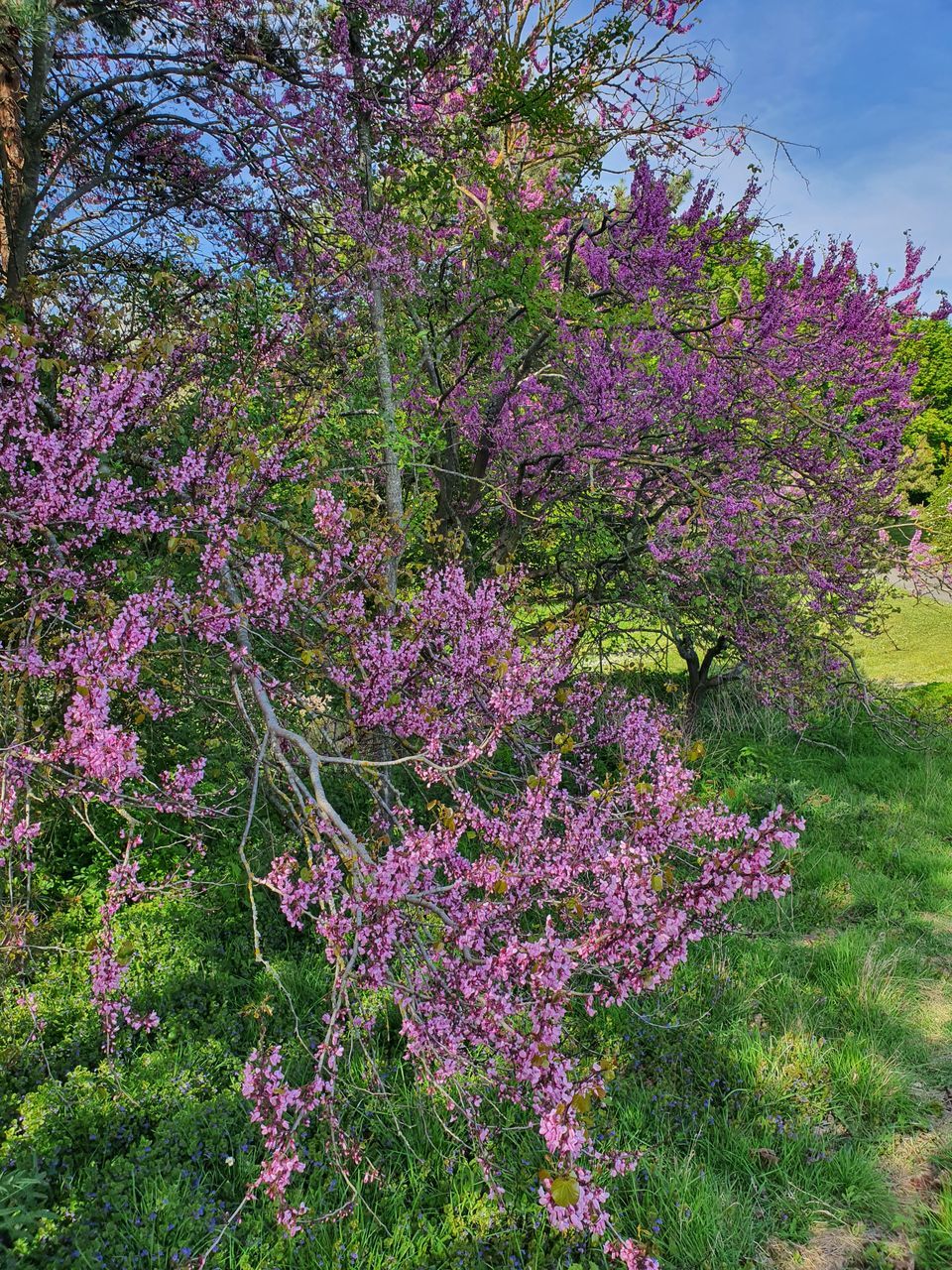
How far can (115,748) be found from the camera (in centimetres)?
248

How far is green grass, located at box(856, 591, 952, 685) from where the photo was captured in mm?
A: 11312

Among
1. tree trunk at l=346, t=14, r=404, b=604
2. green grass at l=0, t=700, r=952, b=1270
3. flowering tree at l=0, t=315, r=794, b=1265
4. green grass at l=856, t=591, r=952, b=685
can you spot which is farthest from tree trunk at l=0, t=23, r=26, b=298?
green grass at l=856, t=591, r=952, b=685

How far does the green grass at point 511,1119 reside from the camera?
2.53 m

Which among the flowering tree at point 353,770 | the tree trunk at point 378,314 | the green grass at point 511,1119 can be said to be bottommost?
the green grass at point 511,1119

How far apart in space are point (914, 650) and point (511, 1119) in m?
12.7

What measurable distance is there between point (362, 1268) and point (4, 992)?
89.3 inches

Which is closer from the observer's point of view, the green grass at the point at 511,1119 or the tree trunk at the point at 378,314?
the green grass at the point at 511,1119

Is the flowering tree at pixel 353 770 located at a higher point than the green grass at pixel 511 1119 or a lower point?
higher

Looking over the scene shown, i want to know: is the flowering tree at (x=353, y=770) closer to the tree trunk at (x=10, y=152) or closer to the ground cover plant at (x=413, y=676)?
the ground cover plant at (x=413, y=676)

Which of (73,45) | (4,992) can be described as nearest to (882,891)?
(4,992)

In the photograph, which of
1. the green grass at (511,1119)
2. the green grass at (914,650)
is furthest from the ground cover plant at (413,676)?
the green grass at (914,650)

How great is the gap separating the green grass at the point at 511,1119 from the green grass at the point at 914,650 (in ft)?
23.4

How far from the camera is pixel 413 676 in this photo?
11.6ft

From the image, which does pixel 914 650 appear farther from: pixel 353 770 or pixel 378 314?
pixel 353 770
